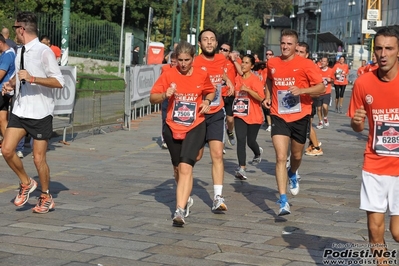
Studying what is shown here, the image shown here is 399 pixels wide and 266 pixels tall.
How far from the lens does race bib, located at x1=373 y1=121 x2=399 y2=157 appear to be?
19.9 feet

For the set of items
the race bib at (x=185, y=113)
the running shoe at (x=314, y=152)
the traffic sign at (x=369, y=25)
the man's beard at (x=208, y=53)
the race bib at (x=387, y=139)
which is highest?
the traffic sign at (x=369, y=25)

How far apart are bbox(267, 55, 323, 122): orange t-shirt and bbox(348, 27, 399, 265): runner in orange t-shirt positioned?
3.49m

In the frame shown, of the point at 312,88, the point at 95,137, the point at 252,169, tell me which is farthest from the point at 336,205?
the point at 95,137

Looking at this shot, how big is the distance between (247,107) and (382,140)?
650 centimetres

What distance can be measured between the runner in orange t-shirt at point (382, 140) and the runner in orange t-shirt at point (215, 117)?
3.05 meters

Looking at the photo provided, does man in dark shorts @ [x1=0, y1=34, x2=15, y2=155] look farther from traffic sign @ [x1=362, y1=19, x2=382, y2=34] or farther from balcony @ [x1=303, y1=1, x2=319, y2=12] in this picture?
balcony @ [x1=303, y1=1, x2=319, y2=12]

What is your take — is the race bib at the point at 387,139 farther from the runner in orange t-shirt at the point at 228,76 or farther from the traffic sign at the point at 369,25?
the traffic sign at the point at 369,25

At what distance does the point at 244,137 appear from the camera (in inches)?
493

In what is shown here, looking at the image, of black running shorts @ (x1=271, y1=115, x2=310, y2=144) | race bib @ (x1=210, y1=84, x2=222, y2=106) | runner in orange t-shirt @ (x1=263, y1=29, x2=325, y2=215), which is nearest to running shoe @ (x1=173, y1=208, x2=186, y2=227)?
runner in orange t-shirt @ (x1=263, y1=29, x2=325, y2=215)

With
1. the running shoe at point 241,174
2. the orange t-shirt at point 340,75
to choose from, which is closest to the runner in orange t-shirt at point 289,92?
the running shoe at point 241,174

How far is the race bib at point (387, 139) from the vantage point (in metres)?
6.06

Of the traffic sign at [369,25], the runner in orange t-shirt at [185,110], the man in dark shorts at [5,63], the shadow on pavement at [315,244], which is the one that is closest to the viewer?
the shadow on pavement at [315,244]

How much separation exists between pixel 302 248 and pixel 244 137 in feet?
16.6

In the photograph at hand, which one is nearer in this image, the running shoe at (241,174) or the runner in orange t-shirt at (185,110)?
the runner in orange t-shirt at (185,110)
